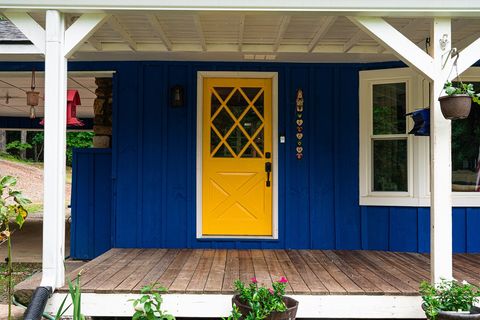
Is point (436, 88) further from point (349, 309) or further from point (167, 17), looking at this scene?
point (167, 17)

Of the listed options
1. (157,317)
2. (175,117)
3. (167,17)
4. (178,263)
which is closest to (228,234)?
(178,263)

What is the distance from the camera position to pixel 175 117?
481 centimetres

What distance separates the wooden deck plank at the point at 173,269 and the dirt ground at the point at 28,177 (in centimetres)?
1169

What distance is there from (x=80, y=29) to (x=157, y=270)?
6.89 feet

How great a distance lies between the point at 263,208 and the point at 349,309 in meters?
1.90

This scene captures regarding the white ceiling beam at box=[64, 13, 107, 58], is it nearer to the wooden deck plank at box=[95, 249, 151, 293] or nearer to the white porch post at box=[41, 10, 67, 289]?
the white porch post at box=[41, 10, 67, 289]

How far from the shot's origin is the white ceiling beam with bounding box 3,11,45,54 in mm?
3131

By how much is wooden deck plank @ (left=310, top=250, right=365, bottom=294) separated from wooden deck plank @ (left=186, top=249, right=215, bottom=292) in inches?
42.6

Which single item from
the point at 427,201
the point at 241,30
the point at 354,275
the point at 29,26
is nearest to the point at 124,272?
the point at 354,275

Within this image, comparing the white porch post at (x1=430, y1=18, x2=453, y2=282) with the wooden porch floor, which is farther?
the wooden porch floor

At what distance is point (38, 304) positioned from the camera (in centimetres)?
286

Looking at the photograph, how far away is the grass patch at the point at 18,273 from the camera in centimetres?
417

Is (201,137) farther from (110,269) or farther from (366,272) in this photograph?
(366,272)

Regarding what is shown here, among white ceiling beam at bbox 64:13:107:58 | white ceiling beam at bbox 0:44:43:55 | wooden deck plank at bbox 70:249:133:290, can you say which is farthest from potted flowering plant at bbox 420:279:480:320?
white ceiling beam at bbox 0:44:43:55
